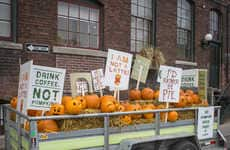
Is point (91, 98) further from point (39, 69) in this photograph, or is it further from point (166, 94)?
point (166, 94)

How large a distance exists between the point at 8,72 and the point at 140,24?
5.49m

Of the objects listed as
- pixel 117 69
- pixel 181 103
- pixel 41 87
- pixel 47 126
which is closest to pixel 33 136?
pixel 47 126

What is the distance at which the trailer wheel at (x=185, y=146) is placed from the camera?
15.9ft

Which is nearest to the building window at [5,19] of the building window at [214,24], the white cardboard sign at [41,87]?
the white cardboard sign at [41,87]

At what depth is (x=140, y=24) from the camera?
11.2 meters

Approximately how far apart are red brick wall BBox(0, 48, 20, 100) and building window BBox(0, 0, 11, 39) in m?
0.45

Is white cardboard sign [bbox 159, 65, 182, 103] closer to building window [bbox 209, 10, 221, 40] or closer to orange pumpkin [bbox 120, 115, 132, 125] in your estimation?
orange pumpkin [bbox 120, 115, 132, 125]

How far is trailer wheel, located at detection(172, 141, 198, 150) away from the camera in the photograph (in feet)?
15.9

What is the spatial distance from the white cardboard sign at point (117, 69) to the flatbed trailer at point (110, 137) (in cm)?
94

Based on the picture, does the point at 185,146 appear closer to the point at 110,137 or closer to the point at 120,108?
the point at 120,108

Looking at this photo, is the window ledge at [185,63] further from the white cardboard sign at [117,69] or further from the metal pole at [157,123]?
the metal pole at [157,123]

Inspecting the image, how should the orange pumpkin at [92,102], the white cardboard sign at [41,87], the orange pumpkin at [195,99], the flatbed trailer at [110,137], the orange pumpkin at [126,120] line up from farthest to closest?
the orange pumpkin at [195,99], the orange pumpkin at [92,102], the orange pumpkin at [126,120], the white cardboard sign at [41,87], the flatbed trailer at [110,137]

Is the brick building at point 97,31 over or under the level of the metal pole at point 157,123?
over

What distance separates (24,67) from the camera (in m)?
4.42
